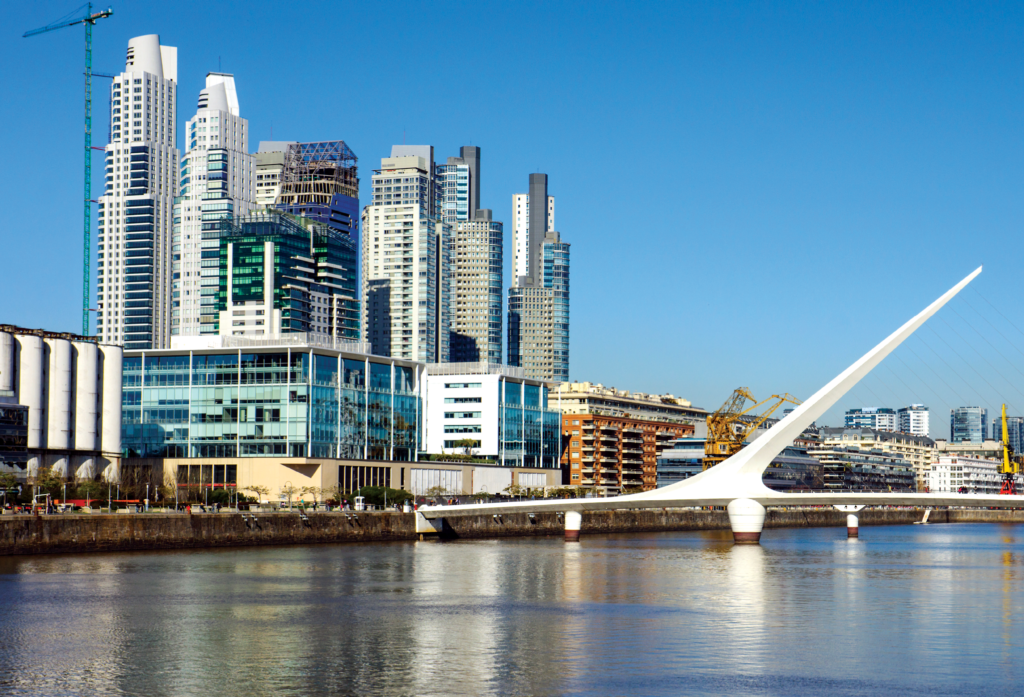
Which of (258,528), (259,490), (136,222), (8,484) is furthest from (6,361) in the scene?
(136,222)

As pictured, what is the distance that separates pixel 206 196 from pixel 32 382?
4684 inches

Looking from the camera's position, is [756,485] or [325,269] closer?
[756,485]

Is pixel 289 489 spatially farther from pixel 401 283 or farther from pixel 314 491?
pixel 401 283

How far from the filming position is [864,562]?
51.8m

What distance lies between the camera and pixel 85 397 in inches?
2766

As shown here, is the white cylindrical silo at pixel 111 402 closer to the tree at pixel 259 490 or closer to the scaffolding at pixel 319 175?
the tree at pixel 259 490

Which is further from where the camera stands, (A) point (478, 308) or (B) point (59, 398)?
(A) point (478, 308)

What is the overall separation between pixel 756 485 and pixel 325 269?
346 ft

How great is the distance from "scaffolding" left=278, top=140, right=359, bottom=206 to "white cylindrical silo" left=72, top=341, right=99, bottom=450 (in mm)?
107599

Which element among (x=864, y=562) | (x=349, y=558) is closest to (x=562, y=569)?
(x=349, y=558)

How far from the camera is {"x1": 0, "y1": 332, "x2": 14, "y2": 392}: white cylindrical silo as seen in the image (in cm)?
6381

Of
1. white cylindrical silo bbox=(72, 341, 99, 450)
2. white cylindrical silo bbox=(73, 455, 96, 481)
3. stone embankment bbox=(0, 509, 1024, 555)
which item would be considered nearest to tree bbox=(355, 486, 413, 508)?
stone embankment bbox=(0, 509, 1024, 555)

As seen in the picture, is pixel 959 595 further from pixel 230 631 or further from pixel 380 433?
pixel 380 433

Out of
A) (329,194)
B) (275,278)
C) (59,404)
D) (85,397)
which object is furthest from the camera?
(329,194)
